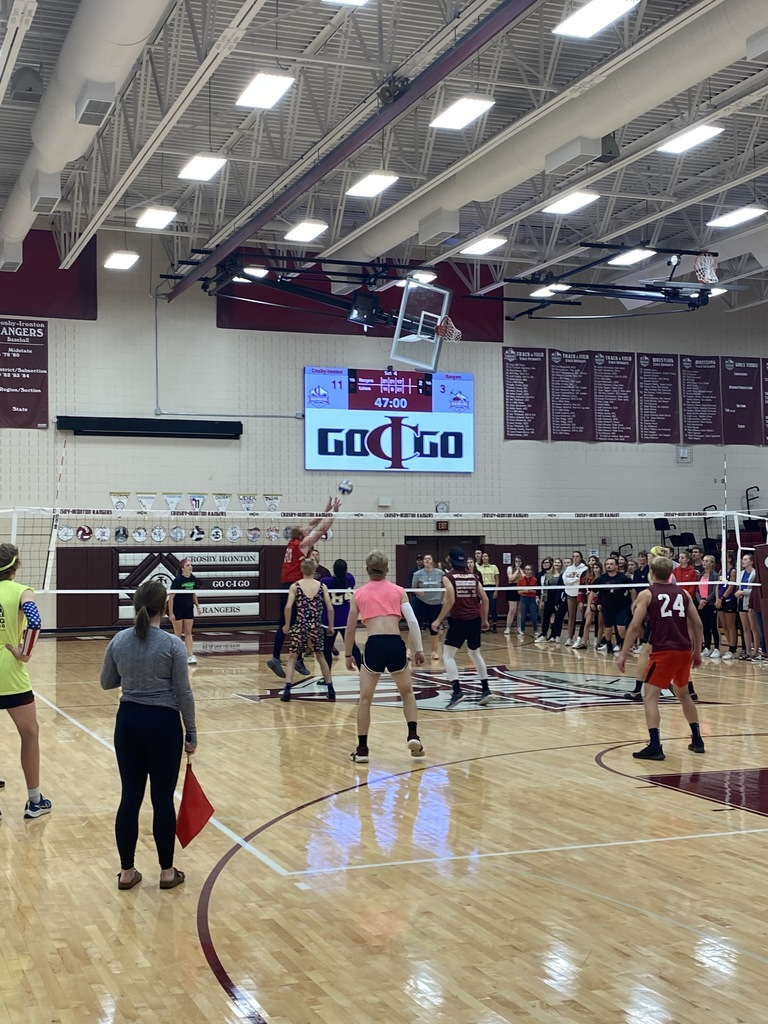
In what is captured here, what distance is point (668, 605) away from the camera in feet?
30.2

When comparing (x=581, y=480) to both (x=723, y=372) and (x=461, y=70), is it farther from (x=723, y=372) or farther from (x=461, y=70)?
(x=461, y=70)

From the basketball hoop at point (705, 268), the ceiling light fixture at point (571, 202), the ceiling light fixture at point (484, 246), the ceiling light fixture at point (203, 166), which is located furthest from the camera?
the basketball hoop at point (705, 268)

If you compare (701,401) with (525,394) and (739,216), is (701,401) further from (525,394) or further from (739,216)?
(739,216)

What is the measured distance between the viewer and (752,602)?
17.5 meters

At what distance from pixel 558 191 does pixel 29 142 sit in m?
8.63

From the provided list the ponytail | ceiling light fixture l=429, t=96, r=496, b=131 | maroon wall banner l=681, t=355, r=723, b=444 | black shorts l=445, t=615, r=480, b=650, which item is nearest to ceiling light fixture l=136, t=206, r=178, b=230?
ceiling light fixture l=429, t=96, r=496, b=131

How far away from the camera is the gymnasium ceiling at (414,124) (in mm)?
12680

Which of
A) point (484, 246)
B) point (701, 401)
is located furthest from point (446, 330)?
point (701, 401)

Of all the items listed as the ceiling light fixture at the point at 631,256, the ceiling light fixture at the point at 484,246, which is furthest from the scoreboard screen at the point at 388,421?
the ceiling light fixture at the point at 631,256

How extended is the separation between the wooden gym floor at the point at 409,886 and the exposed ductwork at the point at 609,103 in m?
7.23

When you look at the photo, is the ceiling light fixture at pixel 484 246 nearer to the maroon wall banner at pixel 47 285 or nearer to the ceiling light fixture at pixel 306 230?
the ceiling light fixture at pixel 306 230

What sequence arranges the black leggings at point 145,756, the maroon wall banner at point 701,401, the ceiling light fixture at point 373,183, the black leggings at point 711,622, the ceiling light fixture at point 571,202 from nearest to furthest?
the black leggings at point 145,756, the ceiling light fixture at point 373,183, the ceiling light fixture at point 571,202, the black leggings at point 711,622, the maroon wall banner at point 701,401

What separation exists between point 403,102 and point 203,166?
3743mm

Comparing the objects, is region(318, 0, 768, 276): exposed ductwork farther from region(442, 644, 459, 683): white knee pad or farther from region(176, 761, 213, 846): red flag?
region(176, 761, 213, 846): red flag
